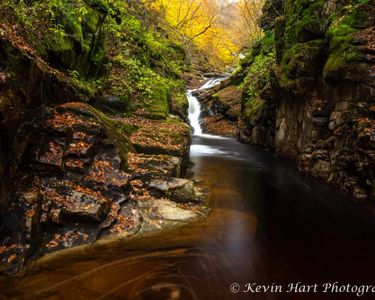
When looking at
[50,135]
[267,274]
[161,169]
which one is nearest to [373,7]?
[161,169]

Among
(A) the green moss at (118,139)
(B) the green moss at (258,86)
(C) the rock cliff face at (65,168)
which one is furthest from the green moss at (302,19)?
(A) the green moss at (118,139)

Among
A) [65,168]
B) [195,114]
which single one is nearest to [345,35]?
[65,168]

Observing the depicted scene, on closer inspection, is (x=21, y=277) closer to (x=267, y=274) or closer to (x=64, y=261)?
(x=64, y=261)

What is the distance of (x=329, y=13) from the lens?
36.9ft

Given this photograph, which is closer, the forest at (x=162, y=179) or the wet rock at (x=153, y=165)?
the forest at (x=162, y=179)

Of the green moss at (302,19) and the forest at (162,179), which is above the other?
the green moss at (302,19)

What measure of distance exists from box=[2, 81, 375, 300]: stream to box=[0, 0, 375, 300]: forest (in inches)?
1.2

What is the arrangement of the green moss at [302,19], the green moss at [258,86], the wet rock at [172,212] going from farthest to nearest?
the green moss at [258,86]
the green moss at [302,19]
the wet rock at [172,212]

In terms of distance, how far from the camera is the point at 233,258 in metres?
5.71

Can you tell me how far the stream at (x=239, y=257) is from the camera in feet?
15.3

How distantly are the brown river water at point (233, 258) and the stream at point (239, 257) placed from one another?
0.02 m

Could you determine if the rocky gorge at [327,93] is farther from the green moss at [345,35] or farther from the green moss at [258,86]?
the green moss at [258,86]

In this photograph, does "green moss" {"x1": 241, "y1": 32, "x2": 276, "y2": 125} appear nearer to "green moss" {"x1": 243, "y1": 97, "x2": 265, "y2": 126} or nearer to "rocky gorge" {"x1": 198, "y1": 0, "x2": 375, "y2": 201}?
"green moss" {"x1": 243, "y1": 97, "x2": 265, "y2": 126}

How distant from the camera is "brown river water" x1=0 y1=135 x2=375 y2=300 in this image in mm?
4641
